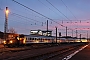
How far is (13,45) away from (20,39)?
2824mm

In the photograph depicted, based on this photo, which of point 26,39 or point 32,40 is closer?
point 26,39

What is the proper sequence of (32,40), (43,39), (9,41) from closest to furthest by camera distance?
(9,41) < (32,40) < (43,39)

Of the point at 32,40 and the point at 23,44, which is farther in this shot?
the point at 32,40

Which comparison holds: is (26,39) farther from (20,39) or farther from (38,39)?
(38,39)

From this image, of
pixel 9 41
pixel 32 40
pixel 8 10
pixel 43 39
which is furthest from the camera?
pixel 43 39

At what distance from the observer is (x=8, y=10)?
36.8m

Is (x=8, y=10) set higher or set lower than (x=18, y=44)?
higher

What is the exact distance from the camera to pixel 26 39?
62.6m

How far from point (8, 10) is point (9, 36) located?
935 inches

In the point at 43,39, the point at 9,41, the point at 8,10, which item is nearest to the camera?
the point at 8,10

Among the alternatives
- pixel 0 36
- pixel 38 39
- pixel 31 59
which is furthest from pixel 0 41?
pixel 31 59

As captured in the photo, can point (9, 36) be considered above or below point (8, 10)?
below

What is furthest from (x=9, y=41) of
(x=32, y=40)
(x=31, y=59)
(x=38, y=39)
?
(x=31, y=59)

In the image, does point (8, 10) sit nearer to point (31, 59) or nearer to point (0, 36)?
point (31, 59)
